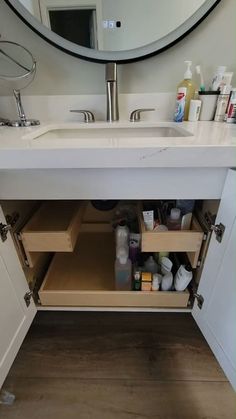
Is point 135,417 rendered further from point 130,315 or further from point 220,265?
point 220,265

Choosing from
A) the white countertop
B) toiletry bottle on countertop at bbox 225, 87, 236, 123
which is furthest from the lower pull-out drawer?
toiletry bottle on countertop at bbox 225, 87, 236, 123

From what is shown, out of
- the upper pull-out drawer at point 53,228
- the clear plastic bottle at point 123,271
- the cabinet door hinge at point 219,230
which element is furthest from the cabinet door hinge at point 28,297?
the cabinet door hinge at point 219,230

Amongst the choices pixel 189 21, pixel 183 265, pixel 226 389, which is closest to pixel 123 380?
pixel 226 389

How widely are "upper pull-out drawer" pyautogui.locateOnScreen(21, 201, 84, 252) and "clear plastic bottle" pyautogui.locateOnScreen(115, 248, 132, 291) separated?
190 mm

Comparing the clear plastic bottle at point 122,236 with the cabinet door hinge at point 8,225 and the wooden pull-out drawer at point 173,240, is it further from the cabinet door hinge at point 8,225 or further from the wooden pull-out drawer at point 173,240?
the cabinet door hinge at point 8,225

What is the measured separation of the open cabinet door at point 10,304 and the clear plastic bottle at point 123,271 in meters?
0.35

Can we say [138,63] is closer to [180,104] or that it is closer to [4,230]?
[180,104]

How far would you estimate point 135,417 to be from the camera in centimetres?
68

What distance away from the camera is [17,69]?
0.88 meters

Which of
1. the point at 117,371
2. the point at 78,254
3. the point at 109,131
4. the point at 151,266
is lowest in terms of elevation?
the point at 117,371

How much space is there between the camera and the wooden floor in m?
0.70

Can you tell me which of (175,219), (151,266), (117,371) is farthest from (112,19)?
(117,371)

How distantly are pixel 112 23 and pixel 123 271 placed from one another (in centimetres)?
93

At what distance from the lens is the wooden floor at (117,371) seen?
70 centimetres
